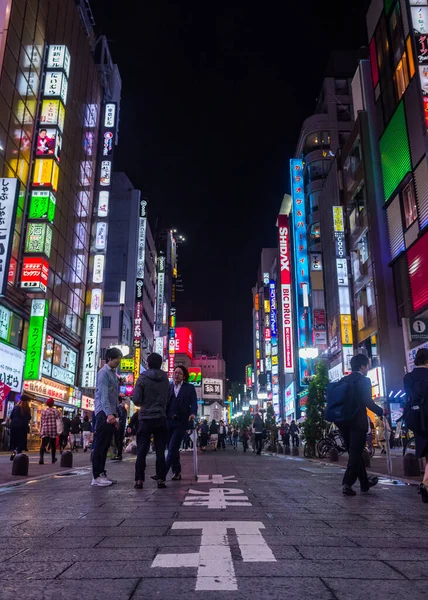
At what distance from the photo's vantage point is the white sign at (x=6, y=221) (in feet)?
65.4

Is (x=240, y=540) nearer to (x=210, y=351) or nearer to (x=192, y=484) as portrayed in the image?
(x=192, y=484)

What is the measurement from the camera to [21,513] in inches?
197

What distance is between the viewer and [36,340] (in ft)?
85.8

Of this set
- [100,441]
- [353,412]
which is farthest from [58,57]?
[353,412]

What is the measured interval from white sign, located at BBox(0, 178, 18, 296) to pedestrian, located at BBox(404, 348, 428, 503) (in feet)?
55.4

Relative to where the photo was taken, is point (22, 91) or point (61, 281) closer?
point (22, 91)

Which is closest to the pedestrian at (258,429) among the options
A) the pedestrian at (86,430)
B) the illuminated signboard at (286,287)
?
the pedestrian at (86,430)

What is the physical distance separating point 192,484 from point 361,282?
2809 cm

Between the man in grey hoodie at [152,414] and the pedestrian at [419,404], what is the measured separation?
321cm

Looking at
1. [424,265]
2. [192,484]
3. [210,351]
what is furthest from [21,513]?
[210,351]

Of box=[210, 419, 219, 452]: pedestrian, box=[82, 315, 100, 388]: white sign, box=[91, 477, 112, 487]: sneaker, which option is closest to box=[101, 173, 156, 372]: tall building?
box=[82, 315, 100, 388]: white sign

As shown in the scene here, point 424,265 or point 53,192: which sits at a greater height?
point 53,192

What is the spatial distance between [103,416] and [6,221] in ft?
48.1

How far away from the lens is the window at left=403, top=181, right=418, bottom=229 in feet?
86.9
